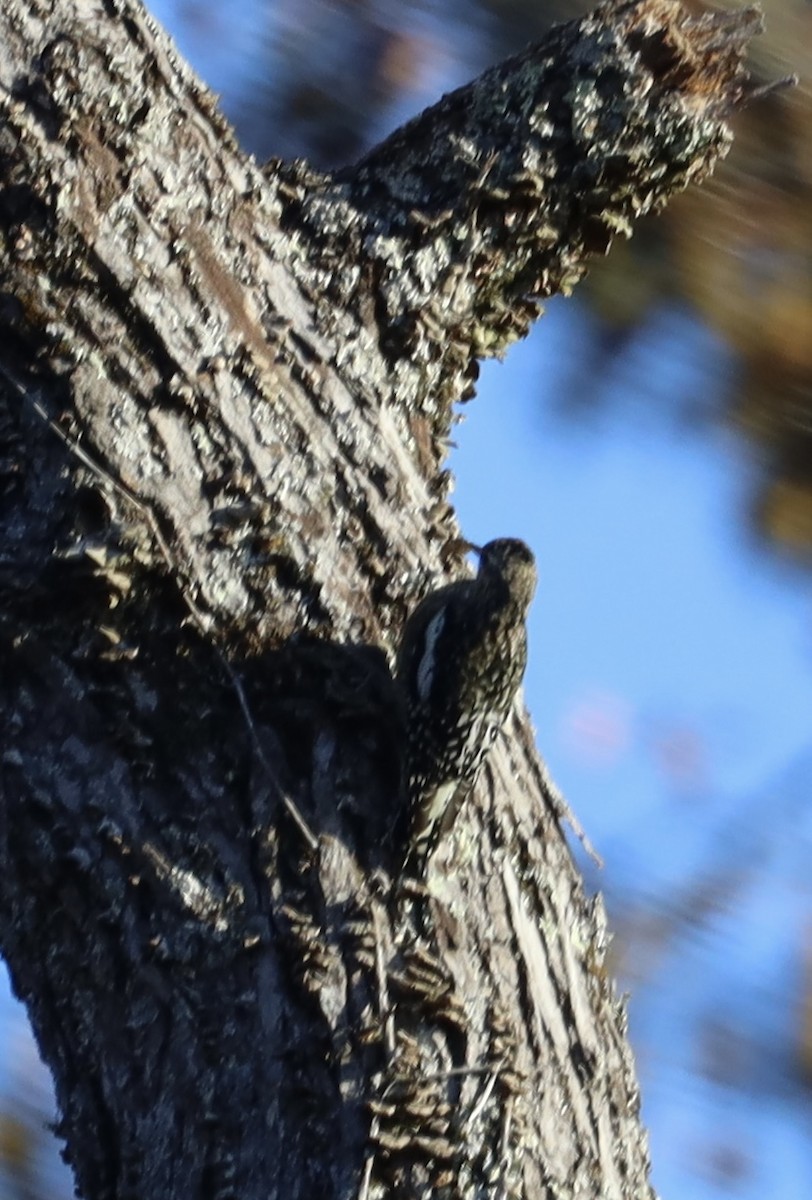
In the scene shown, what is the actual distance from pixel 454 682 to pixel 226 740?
0.52 meters

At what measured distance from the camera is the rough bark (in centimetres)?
214

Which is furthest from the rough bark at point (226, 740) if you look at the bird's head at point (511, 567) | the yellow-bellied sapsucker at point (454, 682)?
the bird's head at point (511, 567)

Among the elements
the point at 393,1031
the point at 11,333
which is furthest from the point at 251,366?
the point at 393,1031

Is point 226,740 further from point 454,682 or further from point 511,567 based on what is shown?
point 511,567

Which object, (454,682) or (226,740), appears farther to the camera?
(454,682)

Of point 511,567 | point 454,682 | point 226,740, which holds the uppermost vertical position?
point 511,567

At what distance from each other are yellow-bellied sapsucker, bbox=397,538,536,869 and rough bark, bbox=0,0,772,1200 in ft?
0.17

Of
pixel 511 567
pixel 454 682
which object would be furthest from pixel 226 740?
pixel 511 567

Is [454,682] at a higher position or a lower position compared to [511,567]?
lower

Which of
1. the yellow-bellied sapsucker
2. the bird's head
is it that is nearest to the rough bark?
the yellow-bellied sapsucker

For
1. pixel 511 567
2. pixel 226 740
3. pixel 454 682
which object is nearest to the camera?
pixel 226 740

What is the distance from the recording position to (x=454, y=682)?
8.79 feet

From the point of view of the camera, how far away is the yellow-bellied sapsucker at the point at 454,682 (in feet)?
7.34

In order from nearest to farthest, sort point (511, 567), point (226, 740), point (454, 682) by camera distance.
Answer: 1. point (226, 740)
2. point (454, 682)
3. point (511, 567)
